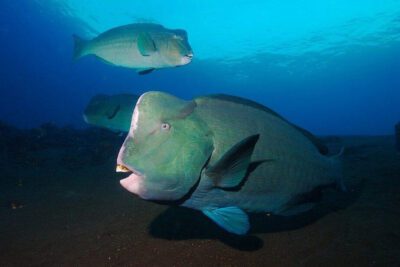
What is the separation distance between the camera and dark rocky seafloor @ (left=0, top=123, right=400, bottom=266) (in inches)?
112

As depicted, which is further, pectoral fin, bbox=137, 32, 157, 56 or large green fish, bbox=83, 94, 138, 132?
large green fish, bbox=83, 94, 138, 132

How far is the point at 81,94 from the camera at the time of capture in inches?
2490

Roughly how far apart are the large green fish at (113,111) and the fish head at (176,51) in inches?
38.9

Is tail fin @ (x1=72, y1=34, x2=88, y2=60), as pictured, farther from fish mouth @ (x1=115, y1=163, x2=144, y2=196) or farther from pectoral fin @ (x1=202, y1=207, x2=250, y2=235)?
pectoral fin @ (x1=202, y1=207, x2=250, y2=235)

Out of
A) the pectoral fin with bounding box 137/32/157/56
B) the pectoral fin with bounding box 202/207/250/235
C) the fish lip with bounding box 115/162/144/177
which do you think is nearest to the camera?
the fish lip with bounding box 115/162/144/177

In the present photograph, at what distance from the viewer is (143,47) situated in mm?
3604

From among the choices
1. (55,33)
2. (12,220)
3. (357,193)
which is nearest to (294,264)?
(357,193)

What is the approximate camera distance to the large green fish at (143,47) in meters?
3.63

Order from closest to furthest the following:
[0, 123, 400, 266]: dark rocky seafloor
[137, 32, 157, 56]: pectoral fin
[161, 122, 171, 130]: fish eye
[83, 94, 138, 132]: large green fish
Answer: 1. [161, 122, 171, 130]: fish eye
2. [0, 123, 400, 266]: dark rocky seafloor
3. [137, 32, 157, 56]: pectoral fin
4. [83, 94, 138, 132]: large green fish

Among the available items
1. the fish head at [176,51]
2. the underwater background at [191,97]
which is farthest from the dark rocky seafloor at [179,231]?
the fish head at [176,51]

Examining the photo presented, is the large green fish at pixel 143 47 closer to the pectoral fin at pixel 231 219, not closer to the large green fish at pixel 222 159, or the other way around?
the large green fish at pixel 222 159

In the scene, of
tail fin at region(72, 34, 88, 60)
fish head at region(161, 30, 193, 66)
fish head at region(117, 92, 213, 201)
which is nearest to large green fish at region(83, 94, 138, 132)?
tail fin at region(72, 34, 88, 60)

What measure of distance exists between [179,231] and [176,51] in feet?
7.74

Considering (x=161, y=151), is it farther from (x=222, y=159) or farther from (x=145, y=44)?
(x=145, y=44)
